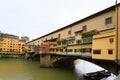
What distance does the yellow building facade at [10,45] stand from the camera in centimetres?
8294

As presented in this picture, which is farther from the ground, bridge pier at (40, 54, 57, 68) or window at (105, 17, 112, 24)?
window at (105, 17, 112, 24)

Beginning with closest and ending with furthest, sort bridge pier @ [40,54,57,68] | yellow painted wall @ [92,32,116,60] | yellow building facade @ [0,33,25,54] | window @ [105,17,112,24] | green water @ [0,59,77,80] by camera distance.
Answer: yellow painted wall @ [92,32,116,60] < window @ [105,17,112,24] < green water @ [0,59,77,80] < bridge pier @ [40,54,57,68] < yellow building facade @ [0,33,25,54]

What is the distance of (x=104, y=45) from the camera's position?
57.0 ft

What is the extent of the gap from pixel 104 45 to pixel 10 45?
7536cm

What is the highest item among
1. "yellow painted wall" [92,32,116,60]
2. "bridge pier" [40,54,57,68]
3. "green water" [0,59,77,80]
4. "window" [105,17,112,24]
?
"window" [105,17,112,24]

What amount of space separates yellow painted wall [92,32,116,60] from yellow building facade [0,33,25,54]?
230 ft

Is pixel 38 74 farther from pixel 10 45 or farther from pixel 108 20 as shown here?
pixel 10 45

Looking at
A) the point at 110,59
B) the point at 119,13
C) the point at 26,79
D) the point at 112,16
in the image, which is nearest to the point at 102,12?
the point at 112,16

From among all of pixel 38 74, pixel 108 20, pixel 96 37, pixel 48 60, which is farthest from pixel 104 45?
pixel 48 60

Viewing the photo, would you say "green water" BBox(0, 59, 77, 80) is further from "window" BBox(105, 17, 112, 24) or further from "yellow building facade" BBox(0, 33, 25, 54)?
"yellow building facade" BBox(0, 33, 25, 54)

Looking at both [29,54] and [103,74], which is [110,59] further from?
[29,54]

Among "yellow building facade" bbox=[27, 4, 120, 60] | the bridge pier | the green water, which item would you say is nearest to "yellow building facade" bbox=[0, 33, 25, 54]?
the bridge pier

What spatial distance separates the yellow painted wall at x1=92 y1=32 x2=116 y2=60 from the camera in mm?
16316

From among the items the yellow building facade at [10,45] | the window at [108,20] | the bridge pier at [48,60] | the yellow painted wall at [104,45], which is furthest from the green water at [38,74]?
the yellow building facade at [10,45]
